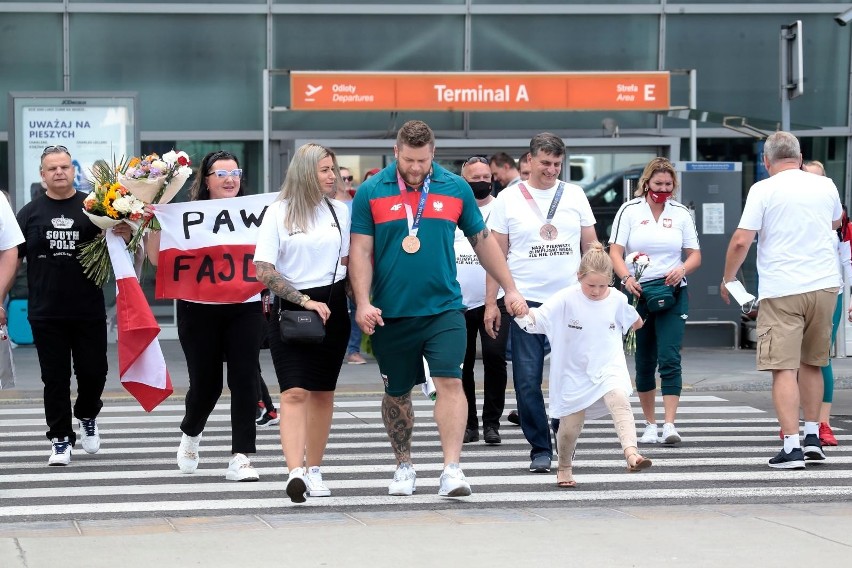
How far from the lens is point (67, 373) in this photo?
961cm

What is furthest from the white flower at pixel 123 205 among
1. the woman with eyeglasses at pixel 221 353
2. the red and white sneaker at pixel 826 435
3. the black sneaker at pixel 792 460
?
the red and white sneaker at pixel 826 435

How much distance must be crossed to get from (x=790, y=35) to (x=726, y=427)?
5.24m

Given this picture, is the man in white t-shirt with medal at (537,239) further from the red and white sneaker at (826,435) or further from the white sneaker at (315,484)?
the red and white sneaker at (826,435)

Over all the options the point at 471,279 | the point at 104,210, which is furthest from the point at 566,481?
the point at 104,210

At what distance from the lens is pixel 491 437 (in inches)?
394

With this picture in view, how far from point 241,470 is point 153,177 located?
5.96 feet

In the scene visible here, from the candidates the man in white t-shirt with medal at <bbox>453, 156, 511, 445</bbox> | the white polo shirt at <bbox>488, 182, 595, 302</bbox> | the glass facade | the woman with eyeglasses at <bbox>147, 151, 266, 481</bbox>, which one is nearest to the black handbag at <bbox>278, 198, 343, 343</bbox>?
the woman with eyeglasses at <bbox>147, 151, 266, 481</bbox>

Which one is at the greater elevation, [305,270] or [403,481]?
[305,270]

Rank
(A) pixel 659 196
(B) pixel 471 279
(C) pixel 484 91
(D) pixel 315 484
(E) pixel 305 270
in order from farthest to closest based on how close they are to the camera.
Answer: (C) pixel 484 91
(B) pixel 471 279
(A) pixel 659 196
(D) pixel 315 484
(E) pixel 305 270

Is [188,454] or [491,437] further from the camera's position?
[491,437]

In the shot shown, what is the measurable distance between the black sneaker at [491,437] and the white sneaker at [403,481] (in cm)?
217

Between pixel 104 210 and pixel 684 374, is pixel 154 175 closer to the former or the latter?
pixel 104 210

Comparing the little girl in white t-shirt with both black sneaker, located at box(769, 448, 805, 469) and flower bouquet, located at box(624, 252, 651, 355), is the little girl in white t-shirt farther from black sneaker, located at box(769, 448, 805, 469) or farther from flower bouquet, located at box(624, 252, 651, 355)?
flower bouquet, located at box(624, 252, 651, 355)

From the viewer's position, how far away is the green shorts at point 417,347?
7688mm
